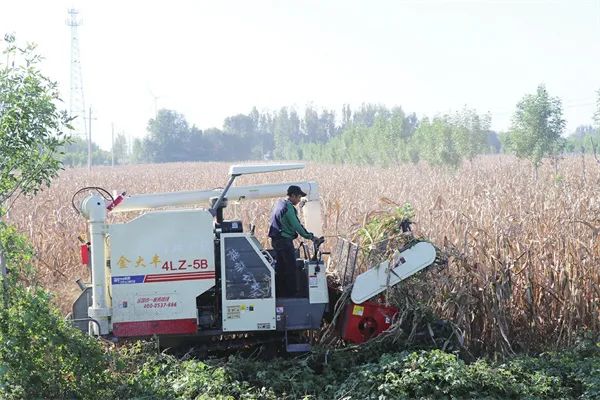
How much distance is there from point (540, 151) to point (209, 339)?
722 inches

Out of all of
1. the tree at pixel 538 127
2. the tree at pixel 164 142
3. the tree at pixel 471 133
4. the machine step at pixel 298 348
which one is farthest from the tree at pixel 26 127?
the tree at pixel 164 142

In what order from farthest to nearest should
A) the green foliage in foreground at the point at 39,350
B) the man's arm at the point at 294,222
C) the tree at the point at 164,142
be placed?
the tree at the point at 164,142 → the man's arm at the point at 294,222 → the green foliage in foreground at the point at 39,350

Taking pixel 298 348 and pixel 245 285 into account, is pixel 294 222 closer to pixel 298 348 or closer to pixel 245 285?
pixel 245 285

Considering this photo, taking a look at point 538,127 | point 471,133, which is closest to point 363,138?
point 471,133

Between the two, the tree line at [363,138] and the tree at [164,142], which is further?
the tree at [164,142]

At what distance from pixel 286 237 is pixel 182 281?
1341 millimetres

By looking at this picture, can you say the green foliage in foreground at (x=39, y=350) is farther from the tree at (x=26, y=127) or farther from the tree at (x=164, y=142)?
the tree at (x=164, y=142)

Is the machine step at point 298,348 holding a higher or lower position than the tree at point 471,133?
lower

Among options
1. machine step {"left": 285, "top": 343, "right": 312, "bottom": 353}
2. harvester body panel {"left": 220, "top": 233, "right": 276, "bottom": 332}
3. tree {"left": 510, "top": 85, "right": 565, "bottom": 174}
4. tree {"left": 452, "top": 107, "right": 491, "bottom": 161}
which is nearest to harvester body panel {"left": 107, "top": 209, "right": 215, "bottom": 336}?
harvester body panel {"left": 220, "top": 233, "right": 276, "bottom": 332}

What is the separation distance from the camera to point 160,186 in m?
30.2

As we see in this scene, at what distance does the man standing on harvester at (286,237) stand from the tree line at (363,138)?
2.62 m

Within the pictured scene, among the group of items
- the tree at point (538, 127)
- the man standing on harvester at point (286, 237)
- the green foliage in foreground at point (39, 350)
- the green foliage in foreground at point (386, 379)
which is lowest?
the green foliage in foreground at point (386, 379)

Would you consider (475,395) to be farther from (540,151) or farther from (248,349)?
(540,151)

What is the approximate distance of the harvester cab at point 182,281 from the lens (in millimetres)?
7977
